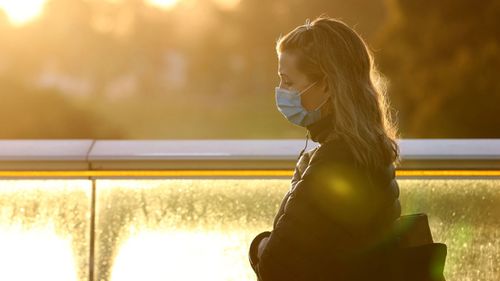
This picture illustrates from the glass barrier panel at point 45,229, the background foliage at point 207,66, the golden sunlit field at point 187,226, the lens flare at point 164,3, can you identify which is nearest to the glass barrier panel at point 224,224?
the golden sunlit field at point 187,226

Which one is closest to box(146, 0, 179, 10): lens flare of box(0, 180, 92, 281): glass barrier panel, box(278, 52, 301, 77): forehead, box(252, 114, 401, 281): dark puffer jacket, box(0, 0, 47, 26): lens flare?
box(0, 0, 47, 26): lens flare

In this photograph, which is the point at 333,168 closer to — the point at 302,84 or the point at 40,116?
the point at 302,84

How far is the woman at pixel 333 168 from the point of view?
2.46 meters

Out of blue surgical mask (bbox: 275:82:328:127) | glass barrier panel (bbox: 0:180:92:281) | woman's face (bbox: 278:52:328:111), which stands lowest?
glass barrier panel (bbox: 0:180:92:281)

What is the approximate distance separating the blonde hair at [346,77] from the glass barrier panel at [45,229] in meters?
2.07

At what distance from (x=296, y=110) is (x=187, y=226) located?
6.11ft

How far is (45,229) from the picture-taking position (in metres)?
4.49

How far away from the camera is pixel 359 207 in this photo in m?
2.46

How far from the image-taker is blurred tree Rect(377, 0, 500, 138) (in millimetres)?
25494

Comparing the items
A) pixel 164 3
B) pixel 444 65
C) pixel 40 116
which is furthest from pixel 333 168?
pixel 164 3

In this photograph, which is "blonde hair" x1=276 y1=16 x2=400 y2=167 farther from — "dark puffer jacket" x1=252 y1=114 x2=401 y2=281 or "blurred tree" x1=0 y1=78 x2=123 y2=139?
"blurred tree" x1=0 y1=78 x2=123 y2=139

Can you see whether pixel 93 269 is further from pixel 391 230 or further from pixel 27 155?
pixel 391 230

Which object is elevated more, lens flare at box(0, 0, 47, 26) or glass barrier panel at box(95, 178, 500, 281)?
glass barrier panel at box(95, 178, 500, 281)

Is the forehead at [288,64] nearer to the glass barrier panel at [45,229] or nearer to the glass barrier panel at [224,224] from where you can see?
the glass barrier panel at [224,224]
